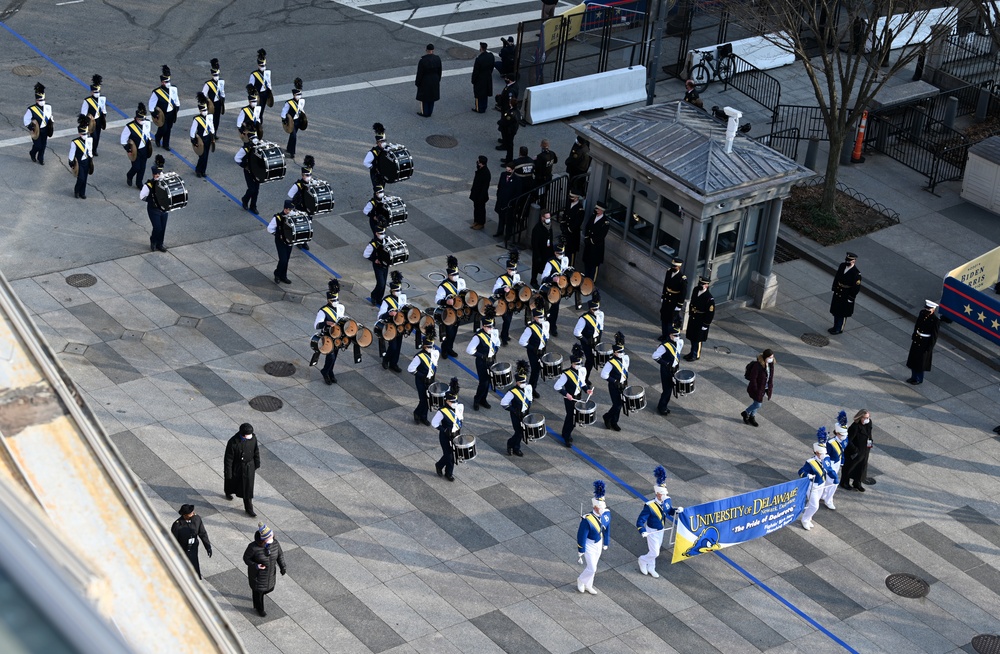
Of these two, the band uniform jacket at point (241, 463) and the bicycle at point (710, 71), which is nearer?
the band uniform jacket at point (241, 463)

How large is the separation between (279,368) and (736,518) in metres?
8.24

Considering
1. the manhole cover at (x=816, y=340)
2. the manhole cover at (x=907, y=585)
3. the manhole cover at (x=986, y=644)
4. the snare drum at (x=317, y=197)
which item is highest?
the snare drum at (x=317, y=197)

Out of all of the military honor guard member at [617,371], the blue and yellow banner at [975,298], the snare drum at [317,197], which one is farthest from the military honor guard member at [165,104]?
the blue and yellow banner at [975,298]

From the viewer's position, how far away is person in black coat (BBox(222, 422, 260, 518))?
18484mm

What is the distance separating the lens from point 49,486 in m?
3.94

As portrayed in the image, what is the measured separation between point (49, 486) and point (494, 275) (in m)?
22.3

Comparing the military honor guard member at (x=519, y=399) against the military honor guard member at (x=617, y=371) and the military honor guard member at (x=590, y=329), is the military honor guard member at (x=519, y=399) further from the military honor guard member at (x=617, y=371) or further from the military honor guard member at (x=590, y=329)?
the military honor guard member at (x=590, y=329)

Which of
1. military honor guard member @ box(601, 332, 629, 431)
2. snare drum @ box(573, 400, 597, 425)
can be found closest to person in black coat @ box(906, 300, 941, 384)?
military honor guard member @ box(601, 332, 629, 431)

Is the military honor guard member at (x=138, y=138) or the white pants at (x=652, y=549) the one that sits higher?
the military honor guard member at (x=138, y=138)

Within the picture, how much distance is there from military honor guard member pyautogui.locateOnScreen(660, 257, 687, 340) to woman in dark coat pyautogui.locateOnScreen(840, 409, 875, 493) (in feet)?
14.2

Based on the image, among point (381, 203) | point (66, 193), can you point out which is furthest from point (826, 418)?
point (66, 193)

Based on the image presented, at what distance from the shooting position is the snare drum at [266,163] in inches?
1034

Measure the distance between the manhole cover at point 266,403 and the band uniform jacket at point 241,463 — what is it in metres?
2.81

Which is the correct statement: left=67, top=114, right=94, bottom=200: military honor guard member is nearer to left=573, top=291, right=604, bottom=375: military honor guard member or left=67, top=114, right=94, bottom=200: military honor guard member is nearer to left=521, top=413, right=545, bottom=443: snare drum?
left=573, top=291, right=604, bottom=375: military honor guard member
